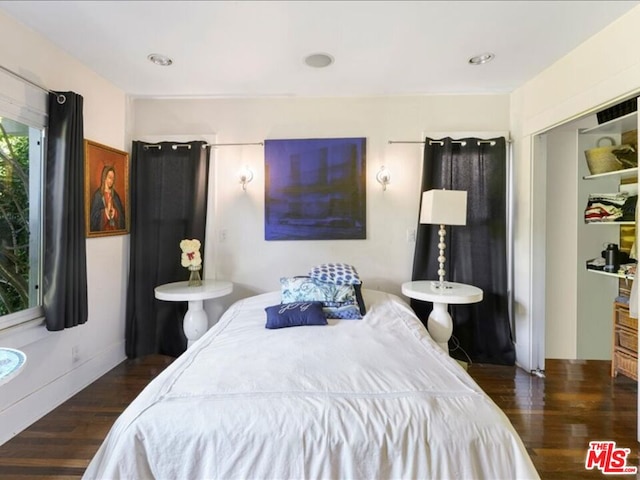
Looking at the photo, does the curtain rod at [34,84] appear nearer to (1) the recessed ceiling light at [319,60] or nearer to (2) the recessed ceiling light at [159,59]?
(2) the recessed ceiling light at [159,59]

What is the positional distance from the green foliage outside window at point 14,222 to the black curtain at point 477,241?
3006 mm

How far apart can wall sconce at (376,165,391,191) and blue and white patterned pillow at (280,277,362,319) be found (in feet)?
3.68

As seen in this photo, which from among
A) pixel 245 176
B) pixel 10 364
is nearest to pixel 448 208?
pixel 245 176

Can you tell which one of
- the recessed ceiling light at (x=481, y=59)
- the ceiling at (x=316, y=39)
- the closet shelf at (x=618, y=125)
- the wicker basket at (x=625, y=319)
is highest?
the recessed ceiling light at (x=481, y=59)

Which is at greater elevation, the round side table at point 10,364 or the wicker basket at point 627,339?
the round side table at point 10,364

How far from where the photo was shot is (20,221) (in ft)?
6.96

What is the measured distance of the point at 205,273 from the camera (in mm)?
3088

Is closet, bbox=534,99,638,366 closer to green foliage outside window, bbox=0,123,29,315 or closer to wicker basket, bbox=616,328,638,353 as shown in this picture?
wicker basket, bbox=616,328,638,353

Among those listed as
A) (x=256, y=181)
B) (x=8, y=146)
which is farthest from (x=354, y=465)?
(x=8, y=146)

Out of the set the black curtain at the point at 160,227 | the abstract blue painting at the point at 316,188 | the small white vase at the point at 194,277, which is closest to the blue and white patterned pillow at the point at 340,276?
the abstract blue painting at the point at 316,188

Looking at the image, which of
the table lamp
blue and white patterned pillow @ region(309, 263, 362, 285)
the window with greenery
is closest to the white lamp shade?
the table lamp

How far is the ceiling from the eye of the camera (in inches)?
72.4

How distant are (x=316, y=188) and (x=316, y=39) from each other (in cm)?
124

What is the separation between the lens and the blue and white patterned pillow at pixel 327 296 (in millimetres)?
2289
